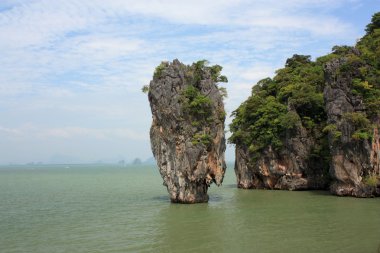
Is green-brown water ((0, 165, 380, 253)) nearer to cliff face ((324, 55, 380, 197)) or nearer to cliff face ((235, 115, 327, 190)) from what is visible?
cliff face ((324, 55, 380, 197))

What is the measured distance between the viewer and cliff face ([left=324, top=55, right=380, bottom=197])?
113 ft

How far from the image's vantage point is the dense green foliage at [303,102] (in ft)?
118

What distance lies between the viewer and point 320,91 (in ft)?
146

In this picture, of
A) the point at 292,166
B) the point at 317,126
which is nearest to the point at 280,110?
the point at 317,126

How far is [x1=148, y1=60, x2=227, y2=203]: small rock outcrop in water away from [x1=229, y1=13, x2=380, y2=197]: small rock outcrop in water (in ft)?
35.7

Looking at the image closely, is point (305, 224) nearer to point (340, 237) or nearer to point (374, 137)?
point (340, 237)

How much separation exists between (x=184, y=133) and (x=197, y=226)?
10.3 metres

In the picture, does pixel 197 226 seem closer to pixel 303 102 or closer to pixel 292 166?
pixel 292 166

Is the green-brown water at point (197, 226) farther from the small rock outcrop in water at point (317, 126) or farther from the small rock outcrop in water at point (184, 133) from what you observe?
the small rock outcrop in water at point (317, 126)

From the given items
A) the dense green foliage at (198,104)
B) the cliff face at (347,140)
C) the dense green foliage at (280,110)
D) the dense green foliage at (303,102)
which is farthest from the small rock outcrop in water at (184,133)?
the dense green foliage at (280,110)

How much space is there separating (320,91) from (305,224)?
2401 cm

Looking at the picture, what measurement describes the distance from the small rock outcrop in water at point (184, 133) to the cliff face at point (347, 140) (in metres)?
10.6

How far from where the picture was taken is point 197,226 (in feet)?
78.3

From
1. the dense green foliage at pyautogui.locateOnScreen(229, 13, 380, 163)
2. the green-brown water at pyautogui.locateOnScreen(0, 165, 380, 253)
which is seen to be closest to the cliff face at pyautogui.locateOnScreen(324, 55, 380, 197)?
the dense green foliage at pyautogui.locateOnScreen(229, 13, 380, 163)
